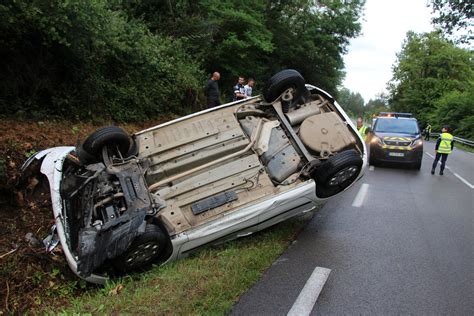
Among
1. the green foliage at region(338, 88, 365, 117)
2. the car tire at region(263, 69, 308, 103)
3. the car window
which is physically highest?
the car tire at region(263, 69, 308, 103)

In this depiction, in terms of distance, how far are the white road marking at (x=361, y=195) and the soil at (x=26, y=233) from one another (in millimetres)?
4936

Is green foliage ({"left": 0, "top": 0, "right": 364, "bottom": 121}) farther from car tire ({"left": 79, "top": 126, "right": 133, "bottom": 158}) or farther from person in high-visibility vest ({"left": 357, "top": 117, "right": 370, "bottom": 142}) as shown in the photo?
person in high-visibility vest ({"left": 357, "top": 117, "right": 370, "bottom": 142})

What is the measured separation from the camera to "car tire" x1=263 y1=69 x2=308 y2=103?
612cm

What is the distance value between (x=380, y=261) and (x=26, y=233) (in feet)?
14.2

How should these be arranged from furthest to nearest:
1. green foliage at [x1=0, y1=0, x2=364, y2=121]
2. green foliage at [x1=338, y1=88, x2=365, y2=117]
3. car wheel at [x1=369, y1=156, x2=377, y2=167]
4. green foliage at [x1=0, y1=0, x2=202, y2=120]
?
1. green foliage at [x1=338, y1=88, x2=365, y2=117]
2. car wheel at [x1=369, y1=156, x2=377, y2=167]
3. green foliage at [x1=0, y1=0, x2=364, y2=121]
4. green foliage at [x1=0, y1=0, x2=202, y2=120]

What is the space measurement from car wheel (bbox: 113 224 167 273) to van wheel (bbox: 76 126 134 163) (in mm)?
1559

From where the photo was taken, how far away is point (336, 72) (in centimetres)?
2878

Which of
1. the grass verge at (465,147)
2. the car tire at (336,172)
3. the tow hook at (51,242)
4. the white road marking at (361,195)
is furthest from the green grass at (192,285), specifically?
the grass verge at (465,147)

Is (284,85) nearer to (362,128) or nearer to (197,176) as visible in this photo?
(197,176)

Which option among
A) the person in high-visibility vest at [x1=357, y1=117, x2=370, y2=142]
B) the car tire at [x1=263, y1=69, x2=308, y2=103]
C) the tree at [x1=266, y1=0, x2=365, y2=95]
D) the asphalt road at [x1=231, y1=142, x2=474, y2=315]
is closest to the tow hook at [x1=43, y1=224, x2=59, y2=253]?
the asphalt road at [x1=231, y1=142, x2=474, y2=315]

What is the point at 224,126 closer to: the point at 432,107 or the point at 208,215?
the point at 208,215

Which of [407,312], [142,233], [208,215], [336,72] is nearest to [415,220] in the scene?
[407,312]

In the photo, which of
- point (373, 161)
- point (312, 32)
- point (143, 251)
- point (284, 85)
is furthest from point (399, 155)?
point (312, 32)

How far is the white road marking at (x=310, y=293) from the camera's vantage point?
11.5 ft
